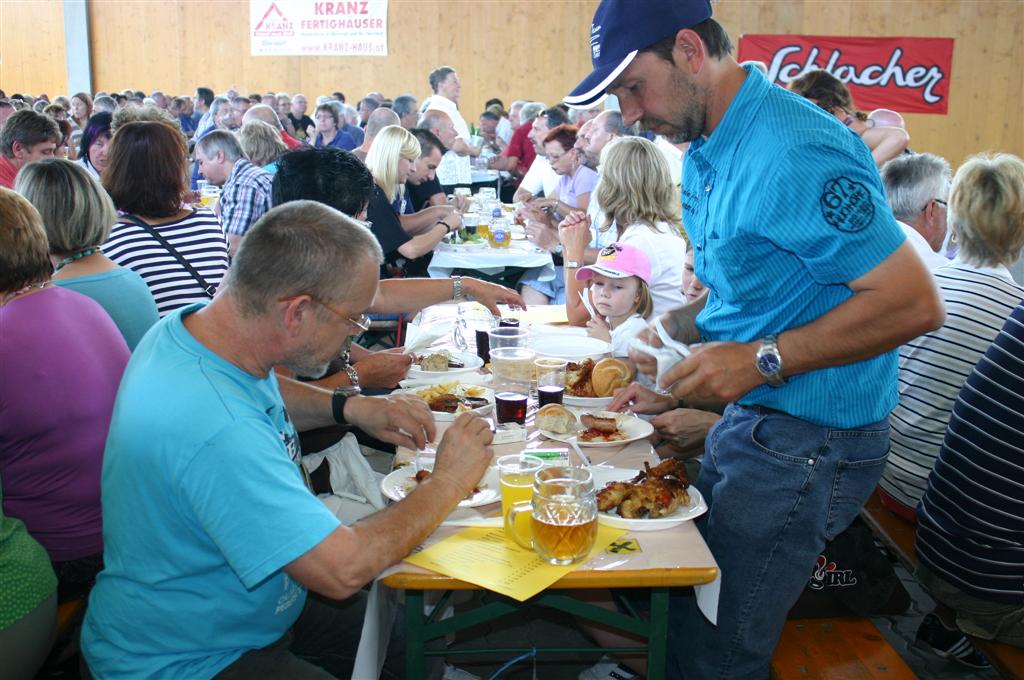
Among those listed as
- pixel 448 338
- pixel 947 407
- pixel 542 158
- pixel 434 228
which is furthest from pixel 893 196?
pixel 542 158

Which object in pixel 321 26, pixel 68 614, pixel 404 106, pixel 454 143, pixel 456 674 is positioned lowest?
pixel 456 674

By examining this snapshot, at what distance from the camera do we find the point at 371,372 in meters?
2.64

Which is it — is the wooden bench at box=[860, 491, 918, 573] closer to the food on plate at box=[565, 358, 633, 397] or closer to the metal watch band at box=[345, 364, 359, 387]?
the food on plate at box=[565, 358, 633, 397]

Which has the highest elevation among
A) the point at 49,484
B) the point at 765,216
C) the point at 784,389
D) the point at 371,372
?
the point at 765,216

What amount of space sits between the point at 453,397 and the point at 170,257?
156cm

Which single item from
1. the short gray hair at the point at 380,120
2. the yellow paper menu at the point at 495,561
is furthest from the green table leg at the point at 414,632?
the short gray hair at the point at 380,120

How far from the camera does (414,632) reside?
1.75 m

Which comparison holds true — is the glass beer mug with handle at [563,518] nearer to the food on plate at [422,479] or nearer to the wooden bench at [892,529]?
the food on plate at [422,479]

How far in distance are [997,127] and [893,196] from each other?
1213 centimetres

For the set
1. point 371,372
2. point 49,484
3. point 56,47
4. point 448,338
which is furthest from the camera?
point 56,47

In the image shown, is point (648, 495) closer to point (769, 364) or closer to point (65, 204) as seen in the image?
point (769, 364)

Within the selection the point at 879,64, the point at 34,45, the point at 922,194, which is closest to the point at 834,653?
the point at 922,194

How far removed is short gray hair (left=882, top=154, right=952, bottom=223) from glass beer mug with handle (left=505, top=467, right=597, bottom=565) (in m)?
2.73

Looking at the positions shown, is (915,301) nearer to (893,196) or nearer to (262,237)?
(262,237)
